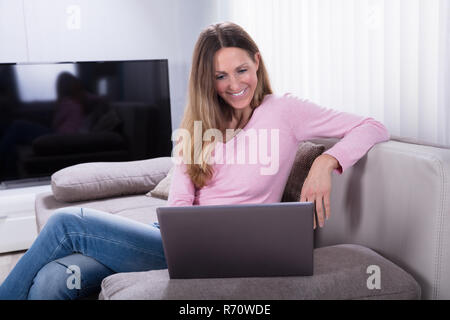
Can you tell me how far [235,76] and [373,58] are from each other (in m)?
0.56

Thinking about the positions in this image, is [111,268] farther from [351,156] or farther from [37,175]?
[37,175]

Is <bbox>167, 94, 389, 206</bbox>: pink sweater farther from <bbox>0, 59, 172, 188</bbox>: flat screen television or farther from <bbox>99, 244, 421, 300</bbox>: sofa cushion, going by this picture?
<bbox>0, 59, 172, 188</bbox>: flat screen television

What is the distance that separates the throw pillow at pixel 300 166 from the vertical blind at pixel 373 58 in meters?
0.29

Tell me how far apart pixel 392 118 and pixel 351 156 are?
0.44 meters

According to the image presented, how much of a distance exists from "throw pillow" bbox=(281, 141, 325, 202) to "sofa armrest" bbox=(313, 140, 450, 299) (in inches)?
6.1

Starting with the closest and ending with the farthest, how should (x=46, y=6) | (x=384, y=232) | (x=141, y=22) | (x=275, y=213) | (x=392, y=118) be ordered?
(x=275, y=213) → (x=384, y=232) → (x=392, y=118) → (x=46, y=6) → (x=141, y=22)

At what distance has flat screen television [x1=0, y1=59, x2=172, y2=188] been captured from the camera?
10.0ft

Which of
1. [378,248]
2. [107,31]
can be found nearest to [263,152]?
[378,248]

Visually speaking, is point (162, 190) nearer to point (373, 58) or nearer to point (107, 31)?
point (373, 58)

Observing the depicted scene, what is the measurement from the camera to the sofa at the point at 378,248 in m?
1.08

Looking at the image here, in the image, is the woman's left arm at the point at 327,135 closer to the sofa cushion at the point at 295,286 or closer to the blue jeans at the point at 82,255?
the sofa cushion at the point at 295,286

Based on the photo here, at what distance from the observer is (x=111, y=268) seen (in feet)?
4.55

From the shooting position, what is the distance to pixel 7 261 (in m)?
2.76
